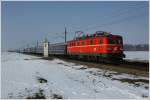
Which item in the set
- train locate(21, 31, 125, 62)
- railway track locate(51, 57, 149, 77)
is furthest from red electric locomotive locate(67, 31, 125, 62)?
railway track locate(51, 57, 149, 77)

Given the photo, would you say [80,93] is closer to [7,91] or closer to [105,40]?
[7,91]

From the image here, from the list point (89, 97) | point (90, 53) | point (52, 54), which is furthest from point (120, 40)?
point (52, 54)

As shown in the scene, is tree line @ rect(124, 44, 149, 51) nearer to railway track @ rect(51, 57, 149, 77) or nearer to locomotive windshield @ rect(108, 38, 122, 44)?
locomotive windshield @ rect(108, 38, 122, 44)

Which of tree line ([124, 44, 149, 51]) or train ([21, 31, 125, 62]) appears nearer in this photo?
train ([21, 31, 125, 62])

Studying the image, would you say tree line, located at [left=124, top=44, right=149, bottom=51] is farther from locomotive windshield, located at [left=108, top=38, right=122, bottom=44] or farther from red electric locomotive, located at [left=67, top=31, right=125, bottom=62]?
locomotive windshield, located at [left=108, top=38, right=122, bottom=44]

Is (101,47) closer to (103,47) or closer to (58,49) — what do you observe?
(103,47)

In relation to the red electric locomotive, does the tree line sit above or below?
below

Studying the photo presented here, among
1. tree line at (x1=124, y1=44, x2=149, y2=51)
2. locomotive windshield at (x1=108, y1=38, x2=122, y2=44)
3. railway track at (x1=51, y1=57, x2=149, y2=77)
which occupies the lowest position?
tree line at (x1=124, y1=44, x2=149, y2=51)

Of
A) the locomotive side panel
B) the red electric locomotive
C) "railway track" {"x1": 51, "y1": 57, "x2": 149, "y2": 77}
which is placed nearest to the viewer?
"railway track" {"x1": 51, "y1": 57, "x2": 149, "y2": 77}

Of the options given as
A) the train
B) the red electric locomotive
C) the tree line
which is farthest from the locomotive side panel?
the tree line

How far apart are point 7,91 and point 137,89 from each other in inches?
223

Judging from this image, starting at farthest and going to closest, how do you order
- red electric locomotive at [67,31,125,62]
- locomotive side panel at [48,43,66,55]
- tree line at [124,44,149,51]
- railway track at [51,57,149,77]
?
tree line at [124,44,149,51]
locomotive side panel at [48,43,66,55]
red electric locomotive at [67,31,125,62]
railway track at [51,57,149,77]

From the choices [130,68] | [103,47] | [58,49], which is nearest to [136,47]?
[58,49]

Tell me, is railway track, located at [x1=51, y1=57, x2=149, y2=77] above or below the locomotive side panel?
below
